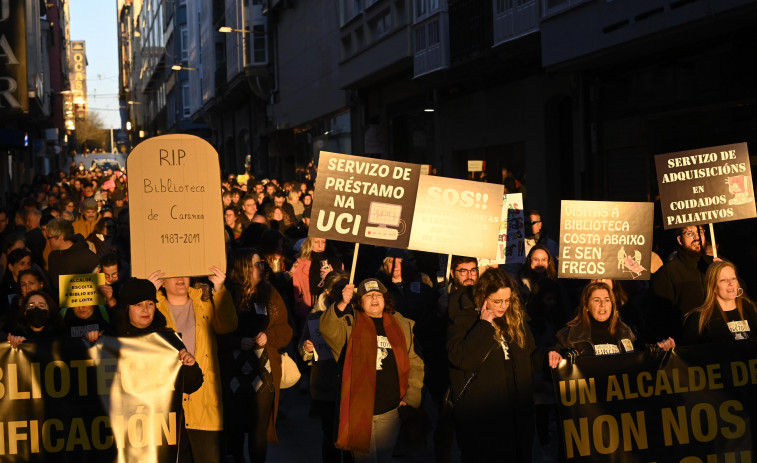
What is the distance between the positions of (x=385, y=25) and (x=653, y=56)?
11893mm

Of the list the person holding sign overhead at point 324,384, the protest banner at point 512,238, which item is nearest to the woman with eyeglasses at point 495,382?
the person holding sign overhead at point 324,384

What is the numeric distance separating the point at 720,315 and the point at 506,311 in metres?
1.38

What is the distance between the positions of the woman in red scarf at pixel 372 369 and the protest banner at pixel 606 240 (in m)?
2.17

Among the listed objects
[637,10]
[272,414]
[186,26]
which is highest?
[186,26]

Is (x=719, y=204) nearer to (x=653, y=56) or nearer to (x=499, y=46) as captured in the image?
(x=653, y=56)

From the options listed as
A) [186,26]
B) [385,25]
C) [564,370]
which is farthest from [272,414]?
[186,26]

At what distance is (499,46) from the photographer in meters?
20.3

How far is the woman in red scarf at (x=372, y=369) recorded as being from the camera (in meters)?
6.95

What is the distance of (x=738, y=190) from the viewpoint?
9.10 meters

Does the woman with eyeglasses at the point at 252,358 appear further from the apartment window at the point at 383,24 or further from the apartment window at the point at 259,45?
the apartment window at the point at 259,45

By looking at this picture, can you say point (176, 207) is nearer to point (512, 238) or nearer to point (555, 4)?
point (512, 238)

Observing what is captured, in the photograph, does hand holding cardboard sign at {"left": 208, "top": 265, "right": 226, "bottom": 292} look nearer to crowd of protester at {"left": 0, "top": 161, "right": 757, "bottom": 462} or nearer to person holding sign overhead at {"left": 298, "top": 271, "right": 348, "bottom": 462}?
crowd of protester at {"left": 0, "top": 161, "right": 757, "bottom": 462}

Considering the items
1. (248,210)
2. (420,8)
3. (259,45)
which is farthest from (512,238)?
(259,45)

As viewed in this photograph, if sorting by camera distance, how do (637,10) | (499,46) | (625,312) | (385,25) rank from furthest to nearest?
(385,25) → (499,46) → (637,10) → (625,312)
